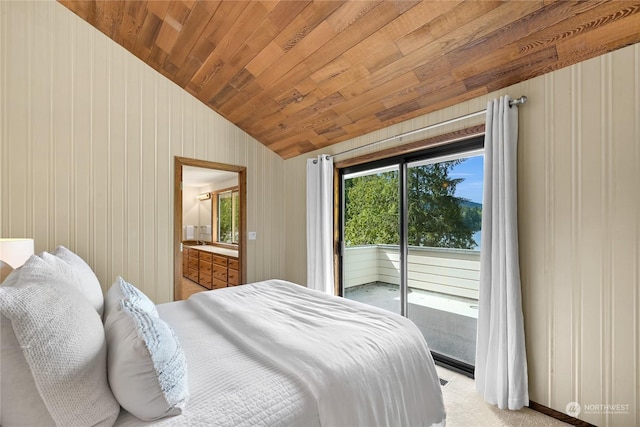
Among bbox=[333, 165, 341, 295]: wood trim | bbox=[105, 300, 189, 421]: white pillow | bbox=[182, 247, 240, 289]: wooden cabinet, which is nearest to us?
bbox=[105, 300, 189, 421]: white pillow

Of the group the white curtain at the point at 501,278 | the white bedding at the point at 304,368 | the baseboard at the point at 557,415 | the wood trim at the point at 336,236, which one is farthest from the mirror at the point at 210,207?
the baseboard at the point at 557,415

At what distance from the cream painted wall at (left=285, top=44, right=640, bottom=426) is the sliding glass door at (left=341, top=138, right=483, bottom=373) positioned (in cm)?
49

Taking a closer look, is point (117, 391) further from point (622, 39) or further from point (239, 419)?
point (622, 39)

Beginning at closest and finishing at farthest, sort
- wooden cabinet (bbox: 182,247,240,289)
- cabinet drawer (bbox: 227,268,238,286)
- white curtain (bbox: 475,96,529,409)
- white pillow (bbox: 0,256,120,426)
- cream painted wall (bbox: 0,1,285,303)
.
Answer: white pillow (bbox: 0,256,120,426) → white curtain (bbox: 475,96,529,409) → cream painted wall (bbox: 0,1,285,303) → cabinet drawer (bbox: 227,268,238,286) → wooden cabinet (bbox: 182,247,240,289)

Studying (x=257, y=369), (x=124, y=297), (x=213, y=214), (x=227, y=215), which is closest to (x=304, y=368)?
(x=257, y=369)

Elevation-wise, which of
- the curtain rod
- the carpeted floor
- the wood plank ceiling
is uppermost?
the wood plank ceiling

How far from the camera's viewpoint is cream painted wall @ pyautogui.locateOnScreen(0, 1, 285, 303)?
2.48 meters

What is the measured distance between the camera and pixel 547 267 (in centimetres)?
193

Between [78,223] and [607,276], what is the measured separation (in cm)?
417

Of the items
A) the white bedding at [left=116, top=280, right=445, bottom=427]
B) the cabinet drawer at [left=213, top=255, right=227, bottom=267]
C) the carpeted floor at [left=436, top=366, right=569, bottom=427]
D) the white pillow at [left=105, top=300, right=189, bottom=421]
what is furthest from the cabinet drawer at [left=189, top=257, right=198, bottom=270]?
the white pillow at [left=105, top=300, right=189, bottom=421]

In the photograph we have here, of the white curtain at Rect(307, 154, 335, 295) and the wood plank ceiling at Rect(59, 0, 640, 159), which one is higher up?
the wood plank ceiling at Rect(59, 0, 640, 159)

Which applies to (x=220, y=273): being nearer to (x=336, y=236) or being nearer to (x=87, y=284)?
(x=336, y=236)

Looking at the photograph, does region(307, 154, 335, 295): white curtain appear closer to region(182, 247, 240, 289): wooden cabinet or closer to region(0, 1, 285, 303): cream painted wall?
region(182, 247, 240, 289): wooden cabinet

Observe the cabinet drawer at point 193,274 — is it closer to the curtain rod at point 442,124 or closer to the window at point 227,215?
the window at point 227,215
